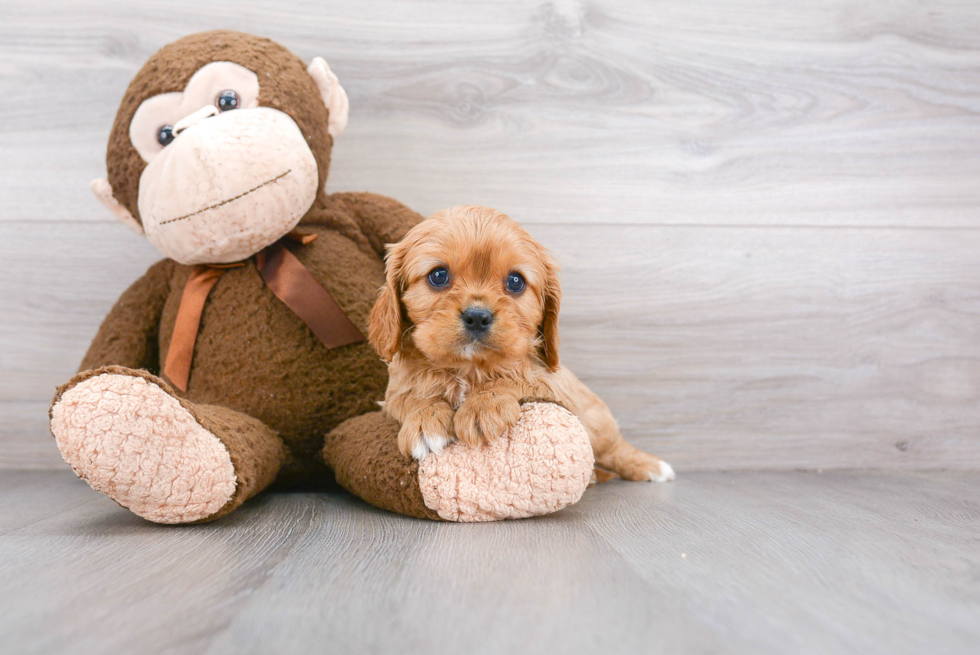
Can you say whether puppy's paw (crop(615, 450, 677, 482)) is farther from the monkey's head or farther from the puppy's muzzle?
the monkey's head

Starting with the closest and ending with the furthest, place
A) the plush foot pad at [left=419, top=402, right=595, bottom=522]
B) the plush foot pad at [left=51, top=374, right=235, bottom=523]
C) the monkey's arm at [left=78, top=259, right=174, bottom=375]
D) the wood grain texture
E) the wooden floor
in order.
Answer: the wooden floor, the plush foot pad at [left=51, top=374, right=235, bottom=523], the plush foot pad at [left=419, top=402, right=595, bottom=522], the monkey's arm at [left=78, top=259, right=174, bottom=375], the wood grain texture

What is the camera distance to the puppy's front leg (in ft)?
3.50

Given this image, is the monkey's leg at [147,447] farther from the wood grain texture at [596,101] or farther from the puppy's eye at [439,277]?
the wood grain texture at [596,101]

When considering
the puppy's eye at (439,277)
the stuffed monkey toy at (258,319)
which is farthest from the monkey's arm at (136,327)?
the puppy's eye at (439,277)

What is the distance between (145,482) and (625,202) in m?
1.28

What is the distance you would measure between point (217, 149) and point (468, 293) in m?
0.55

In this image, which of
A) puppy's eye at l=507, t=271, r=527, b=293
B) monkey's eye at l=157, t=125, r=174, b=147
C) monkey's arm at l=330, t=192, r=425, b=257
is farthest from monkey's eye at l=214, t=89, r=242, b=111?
puppy's eye at l=507, t=271, r=527, b=293

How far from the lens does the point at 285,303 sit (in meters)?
1.33

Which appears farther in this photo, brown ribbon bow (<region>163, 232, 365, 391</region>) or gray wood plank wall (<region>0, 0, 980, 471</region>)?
gray wood plank wall (<region>0, 0, 980, 471</region>)

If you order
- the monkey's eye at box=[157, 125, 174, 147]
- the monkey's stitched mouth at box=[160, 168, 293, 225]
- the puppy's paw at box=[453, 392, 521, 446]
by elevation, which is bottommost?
the puppy's paw at box=[453, 392, 521, 446]

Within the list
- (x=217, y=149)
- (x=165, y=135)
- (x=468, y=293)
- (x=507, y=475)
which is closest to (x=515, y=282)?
(x=468, y=293)

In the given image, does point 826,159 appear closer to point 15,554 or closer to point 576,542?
point 576,542

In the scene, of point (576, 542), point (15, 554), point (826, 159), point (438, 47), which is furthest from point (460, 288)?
point (826, 159)

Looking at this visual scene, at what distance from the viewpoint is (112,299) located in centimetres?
168
